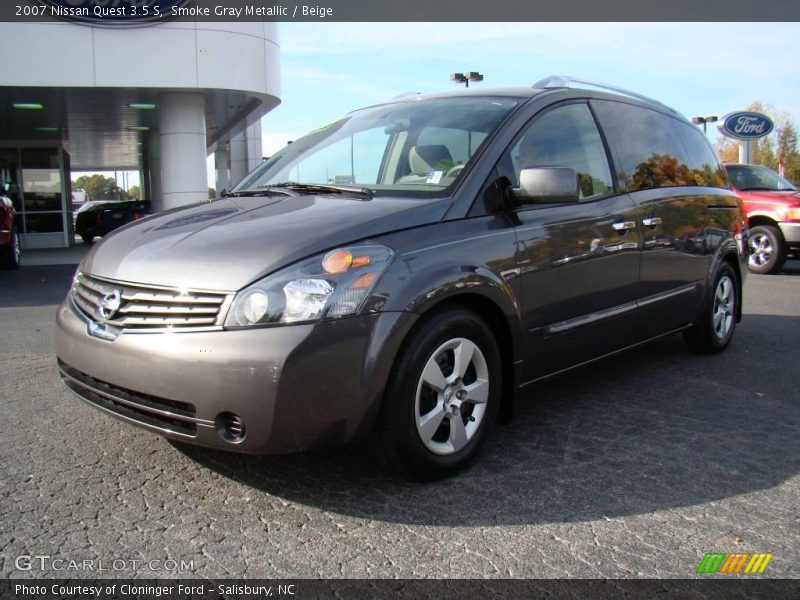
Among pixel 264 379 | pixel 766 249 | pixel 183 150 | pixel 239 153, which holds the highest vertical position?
pixel 239 153

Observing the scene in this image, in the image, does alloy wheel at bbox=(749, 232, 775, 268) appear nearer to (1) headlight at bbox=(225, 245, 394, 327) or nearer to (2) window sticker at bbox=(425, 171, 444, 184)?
(2) window sticker at bbox=(425, 171, 444, 184)

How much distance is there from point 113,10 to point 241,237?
13.1m

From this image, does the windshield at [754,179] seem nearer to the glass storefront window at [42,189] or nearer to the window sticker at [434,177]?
the window sticker at [434,177]

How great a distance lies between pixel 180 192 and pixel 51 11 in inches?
168

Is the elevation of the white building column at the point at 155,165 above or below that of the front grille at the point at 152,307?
above

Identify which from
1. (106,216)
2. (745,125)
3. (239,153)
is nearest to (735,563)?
(745,125)

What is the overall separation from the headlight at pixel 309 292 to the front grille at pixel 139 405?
410 millimetres

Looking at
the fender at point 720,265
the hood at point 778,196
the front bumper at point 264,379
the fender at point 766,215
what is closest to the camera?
the front bumper at point 264,379

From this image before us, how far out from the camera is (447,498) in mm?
3035

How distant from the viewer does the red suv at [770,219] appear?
11188mm

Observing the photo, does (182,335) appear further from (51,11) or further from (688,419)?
(51,11)

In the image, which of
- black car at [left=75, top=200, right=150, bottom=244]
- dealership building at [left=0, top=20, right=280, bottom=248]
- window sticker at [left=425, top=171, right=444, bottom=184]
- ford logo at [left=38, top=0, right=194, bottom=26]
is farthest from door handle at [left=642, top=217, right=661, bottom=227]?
black car at [left=75, top=200, right=150, bottom=244]

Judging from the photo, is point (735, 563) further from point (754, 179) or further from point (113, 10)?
point (113, 10)

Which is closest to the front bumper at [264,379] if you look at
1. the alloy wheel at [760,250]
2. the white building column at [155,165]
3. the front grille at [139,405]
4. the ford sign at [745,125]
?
the front grille at [139,405]
